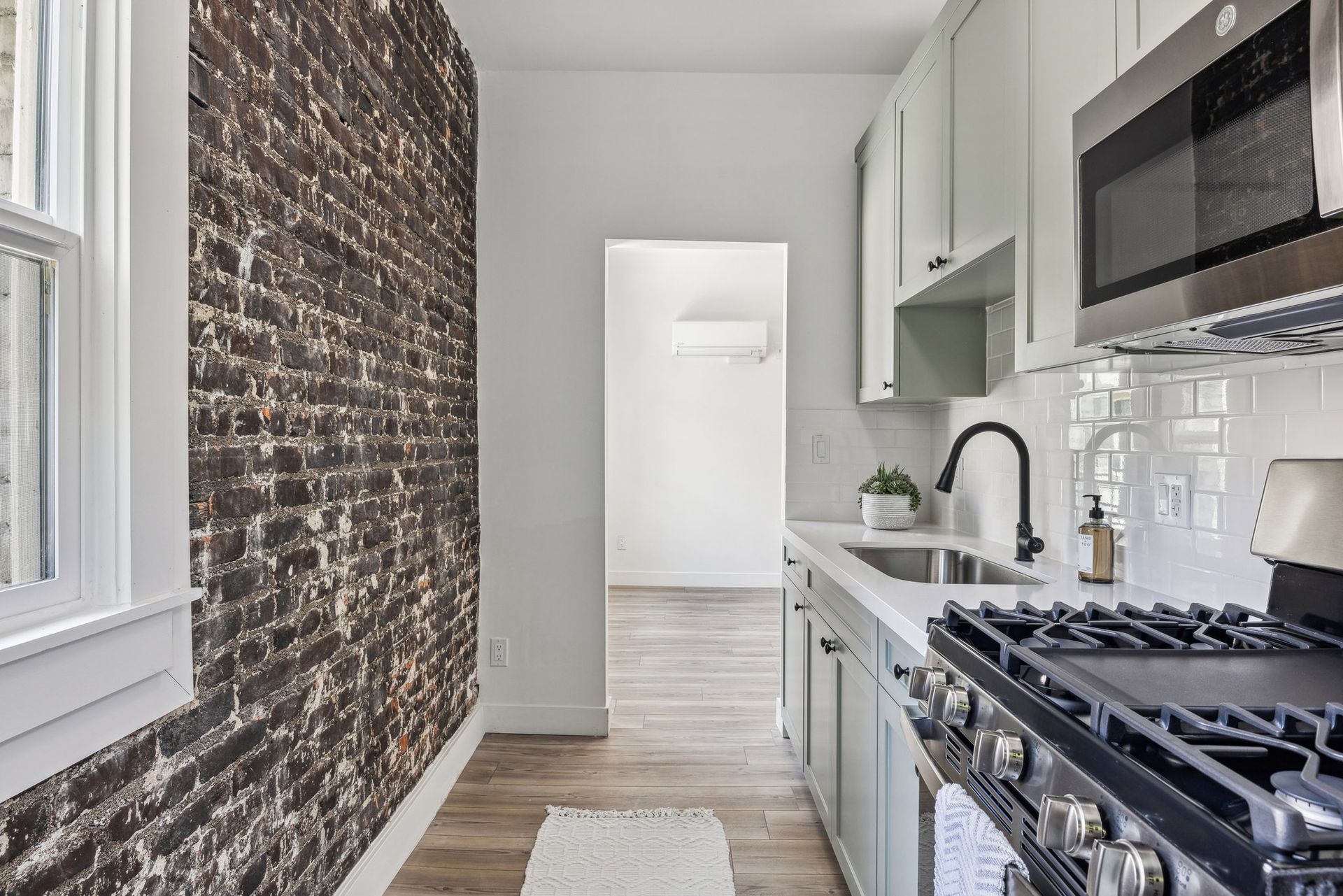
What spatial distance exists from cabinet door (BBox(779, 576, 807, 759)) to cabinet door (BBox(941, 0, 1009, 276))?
130 centimetres

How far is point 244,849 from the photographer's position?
4.52 feet

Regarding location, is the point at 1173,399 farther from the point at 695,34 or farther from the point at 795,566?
the point at 695,34

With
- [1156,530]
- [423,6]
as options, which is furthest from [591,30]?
[1156,530]

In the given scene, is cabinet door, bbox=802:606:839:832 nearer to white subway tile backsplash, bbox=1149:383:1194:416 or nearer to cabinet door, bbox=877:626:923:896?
cabinet door, bbox=877:626:923:896

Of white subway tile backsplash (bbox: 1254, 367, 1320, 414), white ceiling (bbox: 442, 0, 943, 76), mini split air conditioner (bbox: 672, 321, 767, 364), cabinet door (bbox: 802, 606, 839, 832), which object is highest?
white ceiling (bbox: 442, 0, 943, 76)

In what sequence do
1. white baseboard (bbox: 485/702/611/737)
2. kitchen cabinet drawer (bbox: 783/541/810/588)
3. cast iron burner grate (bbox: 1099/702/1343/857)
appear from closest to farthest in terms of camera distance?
cast iron burner grate (bbox: 1099/702/1343/857) < kitchen cabinet drawer (bbox: 783/541/810/588) < white baseboard (bbox: 485/702/611/737)

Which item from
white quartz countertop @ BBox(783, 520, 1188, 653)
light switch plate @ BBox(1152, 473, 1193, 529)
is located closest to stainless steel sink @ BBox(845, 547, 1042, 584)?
white quartz countertop @ BBox(783, 520, 1188, 653)

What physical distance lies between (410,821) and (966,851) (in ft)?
6.00

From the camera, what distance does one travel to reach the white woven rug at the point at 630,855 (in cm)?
204

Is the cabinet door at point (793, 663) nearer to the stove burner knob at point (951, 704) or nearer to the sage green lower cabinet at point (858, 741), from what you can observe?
the sage green lower cabinet at point (858, 741)

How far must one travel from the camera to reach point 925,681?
1.11 meters

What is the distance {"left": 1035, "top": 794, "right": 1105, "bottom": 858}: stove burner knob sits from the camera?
66cm

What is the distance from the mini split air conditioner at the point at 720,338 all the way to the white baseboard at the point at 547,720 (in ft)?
11.2

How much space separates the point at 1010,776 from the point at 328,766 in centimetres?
154
